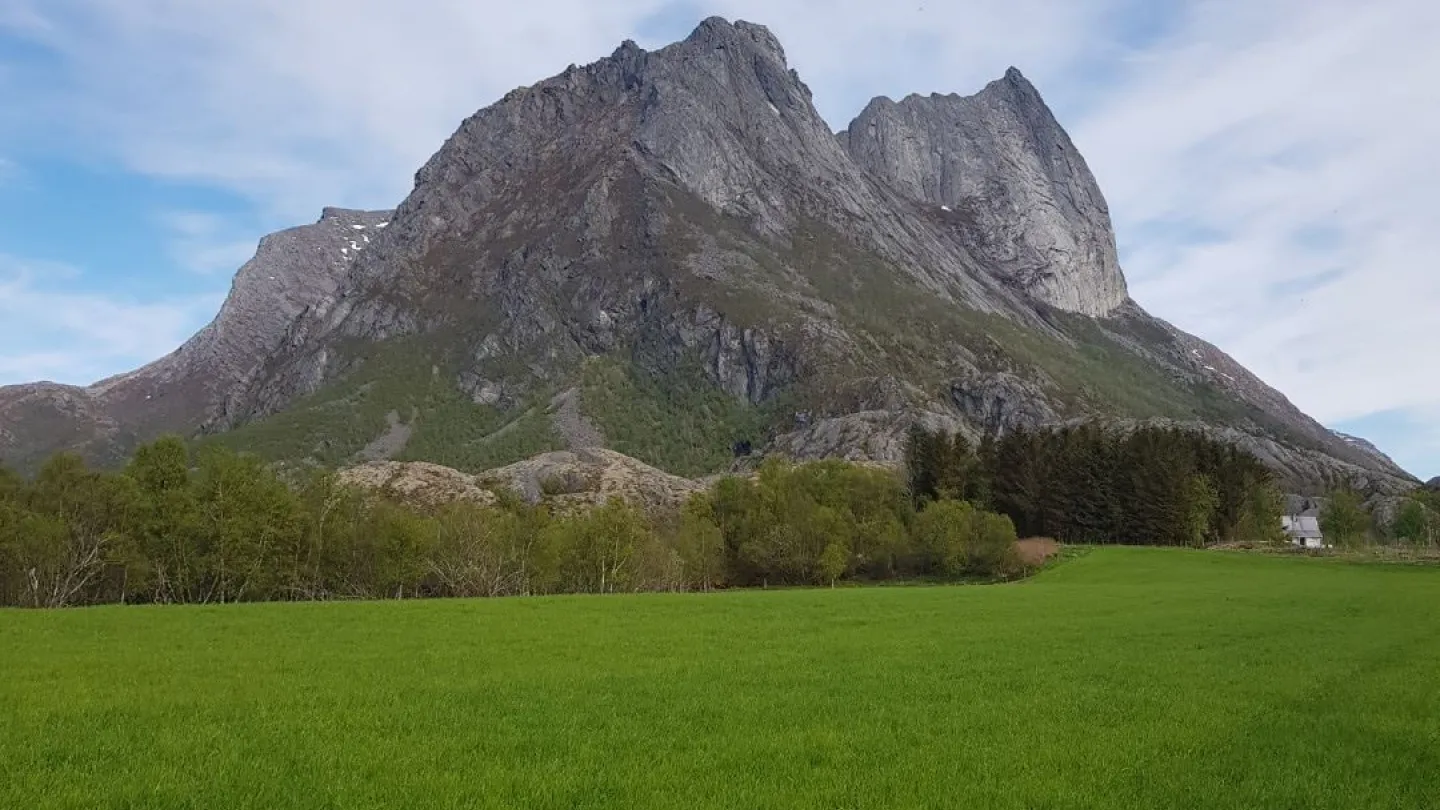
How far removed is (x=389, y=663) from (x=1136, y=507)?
123m

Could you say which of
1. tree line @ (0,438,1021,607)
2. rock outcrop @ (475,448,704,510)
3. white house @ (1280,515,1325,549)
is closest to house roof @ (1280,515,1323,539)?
white house @ (1280,515,1325,549)

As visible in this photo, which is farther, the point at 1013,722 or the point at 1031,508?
the point at 1031,508

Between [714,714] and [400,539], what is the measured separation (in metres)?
78.0

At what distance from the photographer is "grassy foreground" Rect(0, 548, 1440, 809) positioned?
12.9 metres

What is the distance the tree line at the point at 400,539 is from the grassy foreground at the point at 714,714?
141ft

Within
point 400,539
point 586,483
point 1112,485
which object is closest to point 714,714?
point 400,539

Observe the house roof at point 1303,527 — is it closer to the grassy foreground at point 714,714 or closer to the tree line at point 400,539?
the tree line at point 400,539

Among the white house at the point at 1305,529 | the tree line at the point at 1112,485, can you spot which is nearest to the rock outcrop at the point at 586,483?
the tree line at the point at 1112,485

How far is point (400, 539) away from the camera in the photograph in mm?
89125

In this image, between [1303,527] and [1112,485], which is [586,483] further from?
[1303,527]

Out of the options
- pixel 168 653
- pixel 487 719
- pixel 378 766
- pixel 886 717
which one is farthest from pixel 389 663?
pixel 886 717

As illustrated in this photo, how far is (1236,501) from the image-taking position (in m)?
135

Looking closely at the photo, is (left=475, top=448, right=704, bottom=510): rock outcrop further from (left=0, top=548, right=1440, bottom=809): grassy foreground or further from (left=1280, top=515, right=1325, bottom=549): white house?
(left=1280, top=515, right=1325, bottom=549): white house

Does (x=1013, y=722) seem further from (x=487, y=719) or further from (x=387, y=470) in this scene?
(x=387, y=470)
